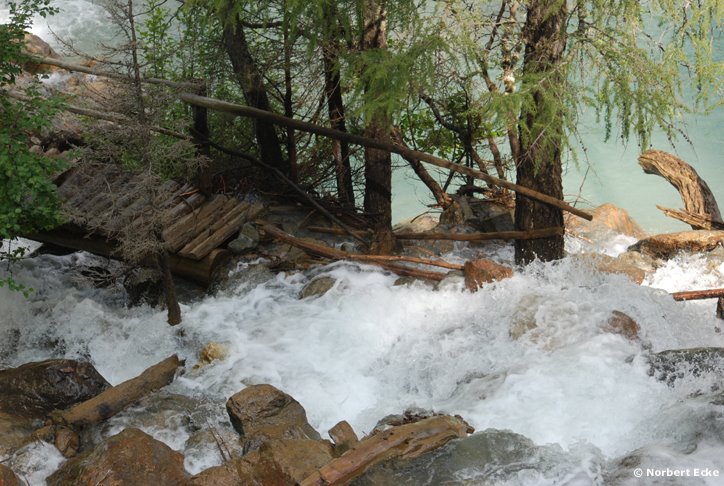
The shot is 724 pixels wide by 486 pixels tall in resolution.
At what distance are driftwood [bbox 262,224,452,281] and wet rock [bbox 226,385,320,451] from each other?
8.68ft

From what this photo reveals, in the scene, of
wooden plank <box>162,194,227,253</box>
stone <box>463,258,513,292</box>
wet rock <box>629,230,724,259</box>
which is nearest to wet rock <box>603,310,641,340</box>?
stone <box>463,258,513,292</box>

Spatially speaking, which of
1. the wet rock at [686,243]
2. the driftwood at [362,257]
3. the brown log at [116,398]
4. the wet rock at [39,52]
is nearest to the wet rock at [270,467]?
the brown log at [116,398]

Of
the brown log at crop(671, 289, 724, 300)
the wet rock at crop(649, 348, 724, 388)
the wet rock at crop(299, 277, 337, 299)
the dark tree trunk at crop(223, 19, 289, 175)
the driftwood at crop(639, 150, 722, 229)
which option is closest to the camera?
the wet rock at crop(649, 348, 724, 388)

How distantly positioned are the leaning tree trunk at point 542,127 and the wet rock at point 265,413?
9.97 ft

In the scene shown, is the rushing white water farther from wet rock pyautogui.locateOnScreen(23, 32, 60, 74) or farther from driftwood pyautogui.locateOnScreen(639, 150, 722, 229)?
wet rock pyautogui.locateOnScreen(23, 32, 60, 74)

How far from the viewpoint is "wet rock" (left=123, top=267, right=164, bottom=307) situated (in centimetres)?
902

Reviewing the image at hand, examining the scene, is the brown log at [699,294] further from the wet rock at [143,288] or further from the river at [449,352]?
the wet rock at [143,288]

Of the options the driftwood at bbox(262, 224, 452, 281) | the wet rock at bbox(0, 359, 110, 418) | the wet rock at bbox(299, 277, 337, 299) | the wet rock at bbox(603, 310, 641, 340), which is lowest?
the wet rock at bbox(0, 359, 110, 418)

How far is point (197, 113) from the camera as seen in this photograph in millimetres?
9523

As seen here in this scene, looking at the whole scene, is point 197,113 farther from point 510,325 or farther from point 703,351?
point 703,351

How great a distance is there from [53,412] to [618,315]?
4693 mm

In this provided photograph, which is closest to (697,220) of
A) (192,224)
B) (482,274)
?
(482,274)

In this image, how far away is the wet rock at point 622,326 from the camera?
6930 millimetres

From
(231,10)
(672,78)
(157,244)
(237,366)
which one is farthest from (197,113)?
(672,78)
